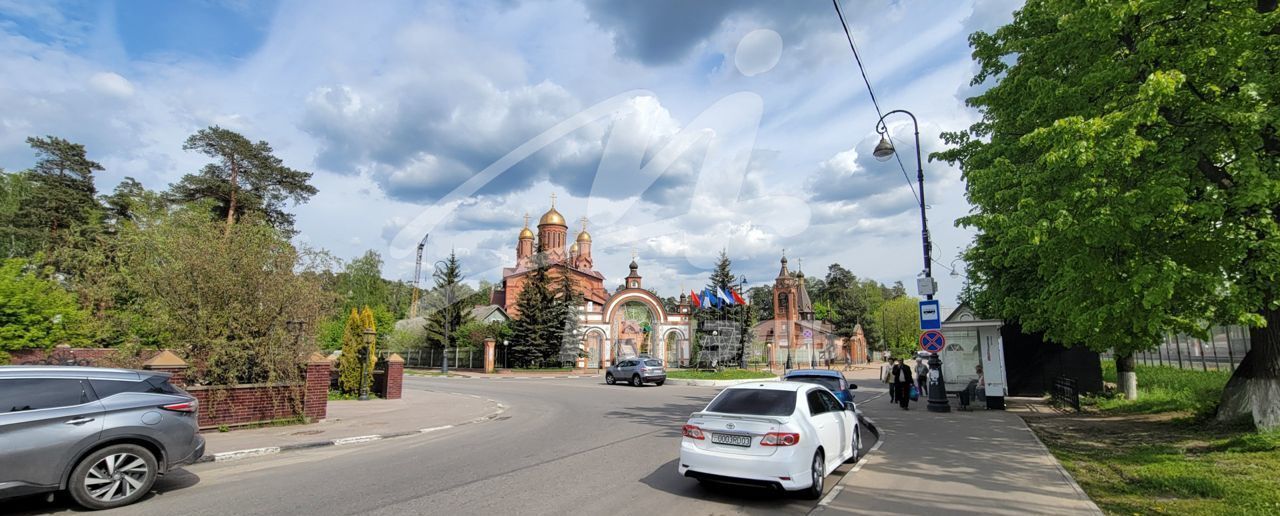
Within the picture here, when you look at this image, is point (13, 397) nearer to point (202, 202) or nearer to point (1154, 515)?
point (1154, 515)

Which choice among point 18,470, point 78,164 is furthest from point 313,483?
point 78,164

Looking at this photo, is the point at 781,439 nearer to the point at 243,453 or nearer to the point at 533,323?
the point at 243,453

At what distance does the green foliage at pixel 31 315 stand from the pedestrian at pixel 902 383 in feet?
74.4

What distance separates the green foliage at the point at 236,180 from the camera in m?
38.4

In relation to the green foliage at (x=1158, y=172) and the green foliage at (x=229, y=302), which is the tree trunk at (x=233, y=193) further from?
the green foliage at (x=1158, y=172)

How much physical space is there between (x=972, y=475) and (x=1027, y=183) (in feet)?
18.6

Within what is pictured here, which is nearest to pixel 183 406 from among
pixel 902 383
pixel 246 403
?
pixel 246 403

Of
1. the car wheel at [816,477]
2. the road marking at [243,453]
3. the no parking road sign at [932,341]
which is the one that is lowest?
the road marking at [243,453]

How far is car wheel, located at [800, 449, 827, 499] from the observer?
22.8 ft

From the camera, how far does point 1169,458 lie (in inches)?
359

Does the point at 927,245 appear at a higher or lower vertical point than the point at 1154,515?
higher

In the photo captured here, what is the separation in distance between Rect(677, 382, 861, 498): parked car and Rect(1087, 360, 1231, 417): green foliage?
430 inches

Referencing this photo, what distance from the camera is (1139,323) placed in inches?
391

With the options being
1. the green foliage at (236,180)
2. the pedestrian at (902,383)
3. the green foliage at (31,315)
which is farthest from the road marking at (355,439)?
the green foliage at (236,180)
